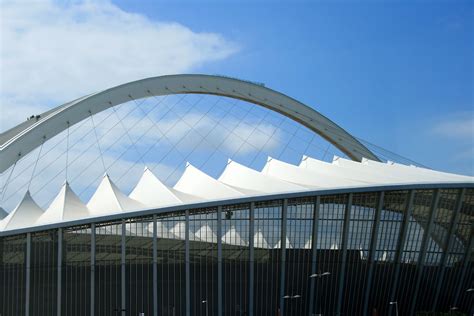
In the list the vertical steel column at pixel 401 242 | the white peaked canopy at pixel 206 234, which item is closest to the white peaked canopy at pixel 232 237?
the white peaked canopy at pixel 206 234

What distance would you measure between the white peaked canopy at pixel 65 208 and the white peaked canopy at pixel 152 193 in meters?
4.87

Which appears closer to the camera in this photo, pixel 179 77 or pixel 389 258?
pixel 389 258

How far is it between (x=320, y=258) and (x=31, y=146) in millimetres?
22056

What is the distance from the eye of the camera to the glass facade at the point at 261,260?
4378 cm

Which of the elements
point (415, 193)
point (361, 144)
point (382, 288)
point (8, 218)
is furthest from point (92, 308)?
point (361, 144)

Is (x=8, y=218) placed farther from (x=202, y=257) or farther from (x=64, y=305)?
(x=202, y=257)

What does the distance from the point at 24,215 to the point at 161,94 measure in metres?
15.8

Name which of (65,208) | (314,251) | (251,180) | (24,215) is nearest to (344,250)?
(314,251)

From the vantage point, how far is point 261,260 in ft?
151

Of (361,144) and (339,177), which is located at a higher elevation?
(361,144)

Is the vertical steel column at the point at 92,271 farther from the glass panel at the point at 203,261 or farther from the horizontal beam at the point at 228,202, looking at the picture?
the glass panel at the point at 203,261

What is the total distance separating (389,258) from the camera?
48.2 meters

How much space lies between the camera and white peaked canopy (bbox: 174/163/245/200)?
160 feet

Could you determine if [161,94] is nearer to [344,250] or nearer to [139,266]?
[139,266]
